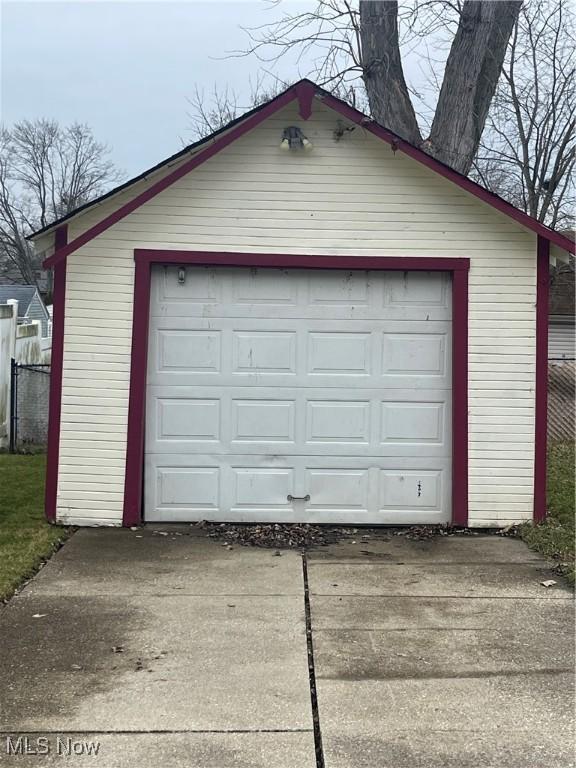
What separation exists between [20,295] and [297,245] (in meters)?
30.6

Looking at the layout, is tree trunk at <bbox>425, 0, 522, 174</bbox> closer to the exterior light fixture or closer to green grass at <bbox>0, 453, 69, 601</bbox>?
the exterior light fixture

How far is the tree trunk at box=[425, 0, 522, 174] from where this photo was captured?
499 inches

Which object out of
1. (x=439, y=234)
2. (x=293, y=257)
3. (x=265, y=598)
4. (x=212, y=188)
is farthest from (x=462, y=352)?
(x=265, y=598)

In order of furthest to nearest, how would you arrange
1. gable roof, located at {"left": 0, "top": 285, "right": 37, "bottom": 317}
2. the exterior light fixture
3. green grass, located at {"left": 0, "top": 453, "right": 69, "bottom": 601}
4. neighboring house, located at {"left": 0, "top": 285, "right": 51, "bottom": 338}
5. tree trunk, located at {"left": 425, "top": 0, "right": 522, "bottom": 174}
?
gable roof, located at {"left": 0, "top": 285, "right": 37, "bottom": 317} < neighboring house, located at {"left": 0, "top": 285, "right": 51, "bottom": 338} < tree trunk, located at {"left": 425, "top": 0, "right": 522, "bottom": 174} < the exterior light fixture < green grass, located at {"left": 0, "top": 453, "right": 69, "bottom": 601}

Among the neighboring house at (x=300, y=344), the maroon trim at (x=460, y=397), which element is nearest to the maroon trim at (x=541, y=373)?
the neighboring house at (x=300, y=344)

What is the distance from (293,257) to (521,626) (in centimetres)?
412

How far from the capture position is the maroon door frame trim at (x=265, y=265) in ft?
26.2

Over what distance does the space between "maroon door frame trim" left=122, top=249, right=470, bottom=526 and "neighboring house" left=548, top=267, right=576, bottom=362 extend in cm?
1974

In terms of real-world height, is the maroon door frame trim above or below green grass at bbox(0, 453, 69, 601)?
above

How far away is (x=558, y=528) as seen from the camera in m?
7.89

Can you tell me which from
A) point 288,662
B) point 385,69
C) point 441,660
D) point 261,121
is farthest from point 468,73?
point 288,662

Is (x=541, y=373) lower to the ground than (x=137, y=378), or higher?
higher

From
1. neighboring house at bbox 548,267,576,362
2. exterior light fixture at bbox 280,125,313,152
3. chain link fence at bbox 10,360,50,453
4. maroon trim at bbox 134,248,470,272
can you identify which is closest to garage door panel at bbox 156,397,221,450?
maroon trim at bbox 134,248,470,272

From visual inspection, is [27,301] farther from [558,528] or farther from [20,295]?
[558,528]
